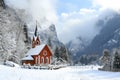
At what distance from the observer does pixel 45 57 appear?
296ft

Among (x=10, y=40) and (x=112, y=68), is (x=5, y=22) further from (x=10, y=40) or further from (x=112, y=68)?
(x=112, y=68)

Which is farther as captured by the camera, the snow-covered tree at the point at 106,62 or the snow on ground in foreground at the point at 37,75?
the snow-covered tree at the point at 106,62

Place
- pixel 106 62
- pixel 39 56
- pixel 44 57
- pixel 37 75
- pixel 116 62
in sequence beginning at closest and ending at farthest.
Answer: pixel 37 75 < pixel 116 62 < pixel 106 62 < pixel 39 56 < pixel 44 57

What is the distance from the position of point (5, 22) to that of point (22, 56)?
33.6m

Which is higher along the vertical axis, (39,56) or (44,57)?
(39,56)

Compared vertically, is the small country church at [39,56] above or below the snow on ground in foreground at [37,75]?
above

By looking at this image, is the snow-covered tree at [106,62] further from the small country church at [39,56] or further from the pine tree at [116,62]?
the small country church at [39,56]

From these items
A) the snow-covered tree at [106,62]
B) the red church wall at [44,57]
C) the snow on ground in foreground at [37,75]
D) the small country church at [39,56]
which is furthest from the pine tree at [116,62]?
the red church wall at [44,57]

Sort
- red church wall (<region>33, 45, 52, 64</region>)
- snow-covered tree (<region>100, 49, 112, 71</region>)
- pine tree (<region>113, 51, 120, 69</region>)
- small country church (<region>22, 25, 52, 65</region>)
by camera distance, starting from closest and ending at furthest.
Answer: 1. pine tree (<region>113, 51, 120, 69</region>)
2. snow-covered tree (<region>100, 49, 112, 71</region>)
3. small country church (<region>22, 25, 52, 65</region>)
4. red church wall (<region>33, 45, 52, 64</region>)

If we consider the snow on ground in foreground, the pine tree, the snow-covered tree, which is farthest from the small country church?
the snow on ground in foreground

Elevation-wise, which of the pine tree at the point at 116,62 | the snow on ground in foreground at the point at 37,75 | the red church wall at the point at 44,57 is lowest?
the snow on ground in foreground at the point at 37,75

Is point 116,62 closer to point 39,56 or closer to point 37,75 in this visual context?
point 37,75

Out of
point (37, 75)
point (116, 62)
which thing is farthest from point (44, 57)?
point (37, 75)

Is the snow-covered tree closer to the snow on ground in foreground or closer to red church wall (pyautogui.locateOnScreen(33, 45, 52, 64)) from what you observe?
red church wall (pyautogui.locateOnScreen(33, 45, 52, 64))
